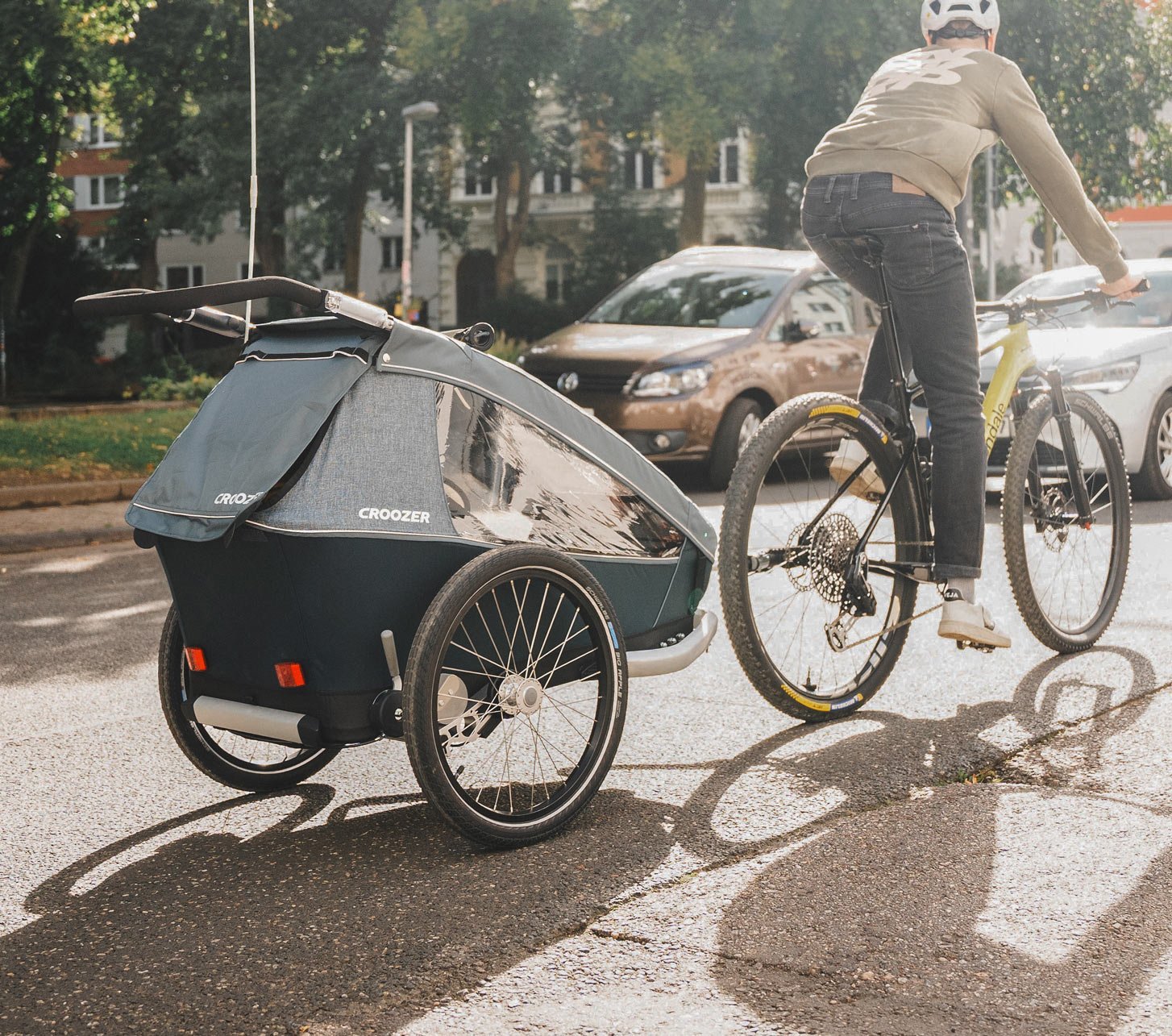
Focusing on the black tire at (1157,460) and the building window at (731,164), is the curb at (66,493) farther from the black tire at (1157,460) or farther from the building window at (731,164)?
the building window at (731,164)

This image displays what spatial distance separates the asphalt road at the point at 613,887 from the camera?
9.00 feet

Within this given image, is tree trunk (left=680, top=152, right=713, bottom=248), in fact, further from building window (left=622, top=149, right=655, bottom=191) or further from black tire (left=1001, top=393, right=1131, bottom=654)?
black tire (left=1001, top=393, right=1131, bottom=654)

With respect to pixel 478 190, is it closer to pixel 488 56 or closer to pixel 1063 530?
pixel 488 56

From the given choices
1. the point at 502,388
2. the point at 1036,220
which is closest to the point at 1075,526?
the point at 502,388

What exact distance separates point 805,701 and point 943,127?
1650mm

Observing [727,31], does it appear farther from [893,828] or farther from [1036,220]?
[893,828]

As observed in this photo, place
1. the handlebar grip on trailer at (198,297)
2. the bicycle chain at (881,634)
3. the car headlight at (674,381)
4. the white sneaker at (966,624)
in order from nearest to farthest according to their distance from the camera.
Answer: the handlebar grip on trailer at (198,297) < the white sneaker at (966,624) < the bicycle chain at (881,634) < the car headlight at (674,381)

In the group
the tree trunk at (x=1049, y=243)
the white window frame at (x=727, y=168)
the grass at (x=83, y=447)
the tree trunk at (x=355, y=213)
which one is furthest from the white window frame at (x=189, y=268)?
the grass at (x=83, y=447)

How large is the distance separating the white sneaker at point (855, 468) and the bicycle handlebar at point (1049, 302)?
0.63 meters

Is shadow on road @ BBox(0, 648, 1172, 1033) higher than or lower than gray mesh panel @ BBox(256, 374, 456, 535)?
lower

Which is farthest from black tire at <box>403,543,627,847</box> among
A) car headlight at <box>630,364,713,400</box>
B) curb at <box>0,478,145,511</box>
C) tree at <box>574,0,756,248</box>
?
tree at <box>574,0,756,248</box>

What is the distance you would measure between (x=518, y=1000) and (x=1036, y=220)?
104 feet

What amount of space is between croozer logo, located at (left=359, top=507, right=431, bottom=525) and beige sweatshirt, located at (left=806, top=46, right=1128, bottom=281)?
1806 millimetres

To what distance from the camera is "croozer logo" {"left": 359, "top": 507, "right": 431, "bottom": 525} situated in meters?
3.43
